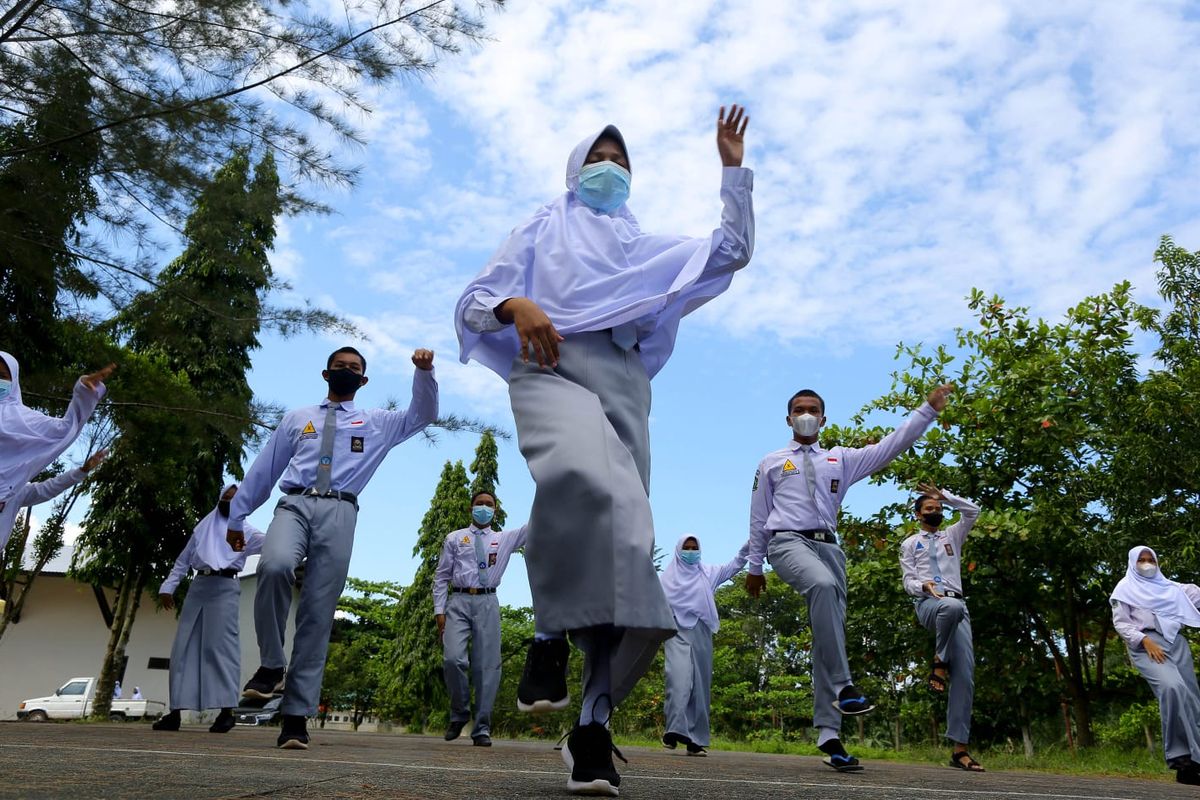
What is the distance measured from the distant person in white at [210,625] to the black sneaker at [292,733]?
378 centimetres

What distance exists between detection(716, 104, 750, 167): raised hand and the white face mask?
328 centimetres

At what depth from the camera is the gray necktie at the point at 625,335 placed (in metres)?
3.26

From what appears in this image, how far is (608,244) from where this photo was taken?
11.4ft

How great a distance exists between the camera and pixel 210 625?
8.77 m

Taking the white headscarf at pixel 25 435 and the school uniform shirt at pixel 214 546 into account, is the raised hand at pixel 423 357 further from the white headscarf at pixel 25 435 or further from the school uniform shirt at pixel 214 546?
the school uniform shirt at pixel 214 546

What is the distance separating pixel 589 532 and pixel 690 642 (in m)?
8.80

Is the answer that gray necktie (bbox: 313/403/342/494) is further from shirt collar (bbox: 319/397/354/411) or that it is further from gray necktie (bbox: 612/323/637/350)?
gray necktie (bbox: 612/323/637/350)

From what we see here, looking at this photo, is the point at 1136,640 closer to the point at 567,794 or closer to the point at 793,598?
the point at 567,794

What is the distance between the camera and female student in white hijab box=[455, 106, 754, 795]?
2715mm

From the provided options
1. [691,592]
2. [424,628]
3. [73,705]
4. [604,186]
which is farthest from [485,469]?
[604,186]

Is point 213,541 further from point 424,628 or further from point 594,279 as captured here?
point 424,628

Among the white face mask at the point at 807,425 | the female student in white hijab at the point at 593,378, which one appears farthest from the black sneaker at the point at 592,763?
the white face mask at the point at 807,425

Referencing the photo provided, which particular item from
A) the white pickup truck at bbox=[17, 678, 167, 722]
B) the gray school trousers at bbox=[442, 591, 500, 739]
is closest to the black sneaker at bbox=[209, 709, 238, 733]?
the gray school trousers at bbox=[442, 591, 500, 739]

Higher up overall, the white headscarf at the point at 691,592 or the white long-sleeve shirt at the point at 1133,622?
the white headscarf at the point at 691,592
